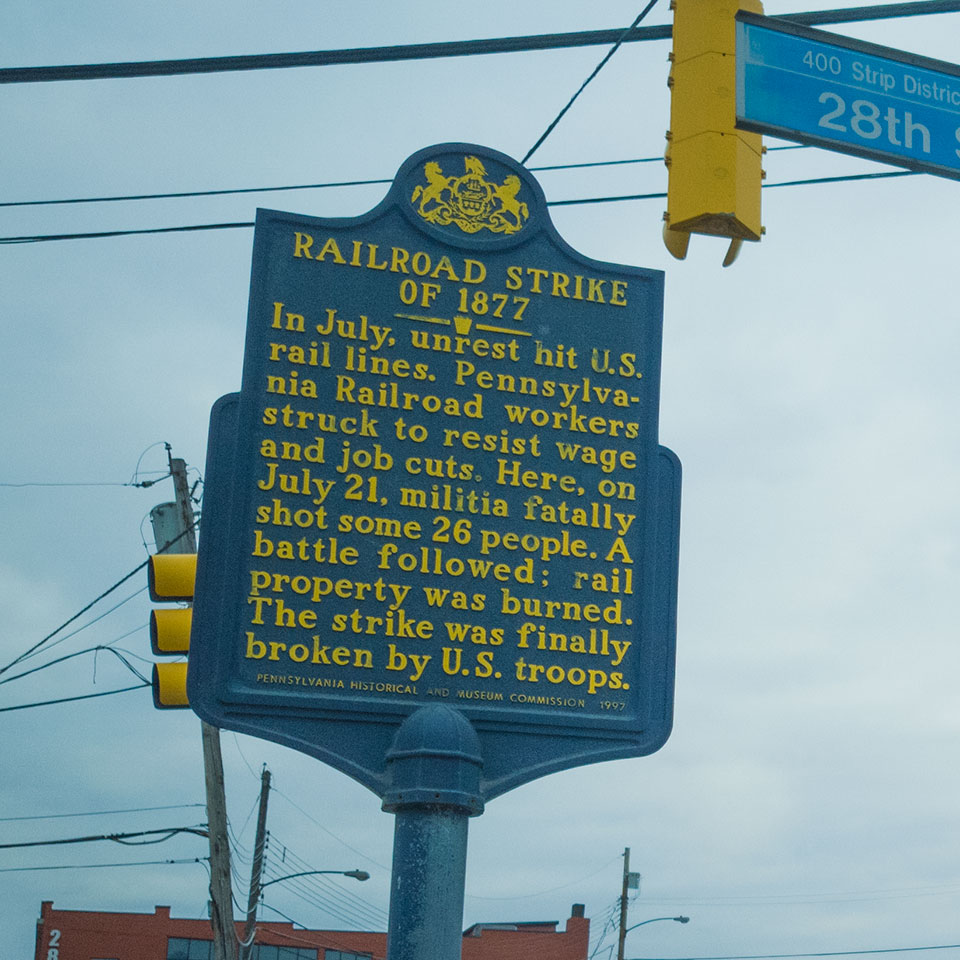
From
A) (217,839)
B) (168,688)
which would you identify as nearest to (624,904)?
(217,839)

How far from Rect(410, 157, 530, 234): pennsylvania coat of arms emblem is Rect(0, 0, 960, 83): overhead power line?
2.96 feet

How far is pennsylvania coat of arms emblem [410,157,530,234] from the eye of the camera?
30.6ft

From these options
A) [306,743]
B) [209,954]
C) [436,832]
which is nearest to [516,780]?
[436,832]

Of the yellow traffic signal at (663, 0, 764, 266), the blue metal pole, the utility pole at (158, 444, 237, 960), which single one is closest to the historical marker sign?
the blue metal pole

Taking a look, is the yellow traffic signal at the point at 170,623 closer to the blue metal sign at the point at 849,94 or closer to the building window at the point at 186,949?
the blue metal sign at the point at 849,94

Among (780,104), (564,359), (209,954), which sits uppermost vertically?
(780,104)

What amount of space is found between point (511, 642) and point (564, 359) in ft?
5.99

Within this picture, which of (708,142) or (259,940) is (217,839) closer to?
(708,142)

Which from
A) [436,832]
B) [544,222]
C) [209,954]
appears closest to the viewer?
[436,832]

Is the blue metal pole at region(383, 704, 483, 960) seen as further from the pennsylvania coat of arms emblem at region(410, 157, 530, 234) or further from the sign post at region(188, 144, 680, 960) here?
the pennsylvania coat of arms emblem at region(410, 157, 530, 234)

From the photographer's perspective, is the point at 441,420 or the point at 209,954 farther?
the point at 209,954

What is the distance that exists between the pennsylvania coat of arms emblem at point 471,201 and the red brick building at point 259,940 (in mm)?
45796

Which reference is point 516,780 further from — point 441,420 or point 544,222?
point 544,222

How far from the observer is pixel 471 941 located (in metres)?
54.5
